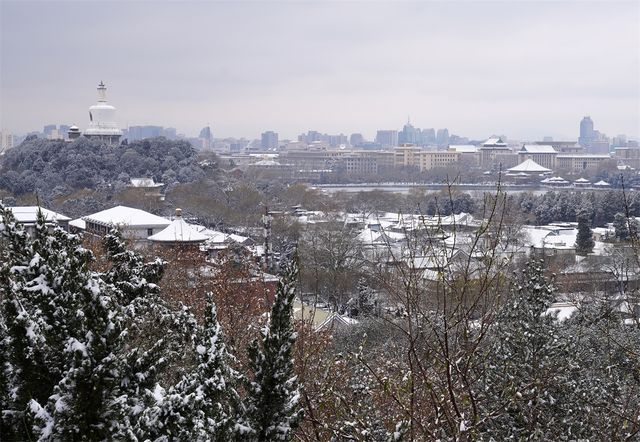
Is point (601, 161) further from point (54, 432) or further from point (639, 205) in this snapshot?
point (54, 432)

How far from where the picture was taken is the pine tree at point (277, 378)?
12.2ft

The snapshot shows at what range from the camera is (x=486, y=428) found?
278 inches

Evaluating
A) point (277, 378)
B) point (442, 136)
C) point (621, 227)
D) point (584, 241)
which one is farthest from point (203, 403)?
point (442, 136)

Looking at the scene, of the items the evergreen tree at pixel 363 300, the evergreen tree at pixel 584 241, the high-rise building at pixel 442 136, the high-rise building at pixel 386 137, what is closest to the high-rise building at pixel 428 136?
the high-rise building at pixel 442 136

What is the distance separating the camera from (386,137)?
139375mm

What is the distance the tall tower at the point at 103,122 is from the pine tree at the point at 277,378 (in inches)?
1738

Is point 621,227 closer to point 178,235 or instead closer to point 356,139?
point 178,235

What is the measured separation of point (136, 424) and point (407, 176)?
218ft

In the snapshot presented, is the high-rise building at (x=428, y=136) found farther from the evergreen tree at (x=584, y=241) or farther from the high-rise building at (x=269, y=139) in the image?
the evergreen tree at (x=584, y=241)

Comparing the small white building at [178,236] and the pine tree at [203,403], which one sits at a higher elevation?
the pine tree at [203,403]

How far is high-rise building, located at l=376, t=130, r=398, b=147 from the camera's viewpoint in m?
138

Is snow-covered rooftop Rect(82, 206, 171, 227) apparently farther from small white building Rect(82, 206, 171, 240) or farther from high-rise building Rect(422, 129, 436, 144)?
high-rise building Rect(422, 129, 436, 144)

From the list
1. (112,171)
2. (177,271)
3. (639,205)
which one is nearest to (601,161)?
(639,205)

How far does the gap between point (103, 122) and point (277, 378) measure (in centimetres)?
4587
